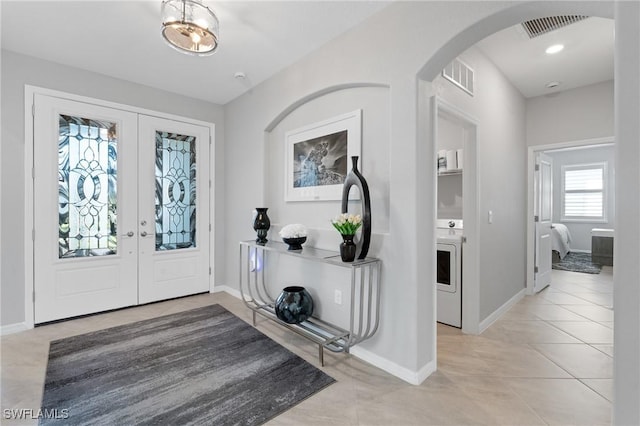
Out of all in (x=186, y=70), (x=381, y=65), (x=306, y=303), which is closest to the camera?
(x=381, y=65)

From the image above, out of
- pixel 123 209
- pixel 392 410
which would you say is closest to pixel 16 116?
pixel 123 209

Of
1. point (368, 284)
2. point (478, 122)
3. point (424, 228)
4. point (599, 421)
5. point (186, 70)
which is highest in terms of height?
point (186, 70)

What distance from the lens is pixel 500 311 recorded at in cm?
324

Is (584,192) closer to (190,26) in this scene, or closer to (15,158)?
(190,26)

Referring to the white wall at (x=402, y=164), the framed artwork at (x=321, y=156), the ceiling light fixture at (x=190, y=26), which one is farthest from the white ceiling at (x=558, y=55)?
the ceiling light fixture at (x=190, y=26)

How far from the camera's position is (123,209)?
11.1 feet

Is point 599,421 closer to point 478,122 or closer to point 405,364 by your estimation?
point 405,364

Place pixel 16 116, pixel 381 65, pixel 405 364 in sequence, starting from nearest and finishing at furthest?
pixel 405 364, pixel 381 65, pixel 16 116

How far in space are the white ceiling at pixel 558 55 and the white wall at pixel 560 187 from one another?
13.1ft

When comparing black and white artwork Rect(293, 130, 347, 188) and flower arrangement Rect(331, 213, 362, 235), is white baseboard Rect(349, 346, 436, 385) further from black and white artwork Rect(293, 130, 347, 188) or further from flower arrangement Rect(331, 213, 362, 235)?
black and white artwork Rect(293, 130, 347, 188)

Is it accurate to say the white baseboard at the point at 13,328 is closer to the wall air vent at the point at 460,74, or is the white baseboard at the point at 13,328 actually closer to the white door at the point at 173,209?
the white door at the point at 173,209

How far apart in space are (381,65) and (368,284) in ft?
5.58

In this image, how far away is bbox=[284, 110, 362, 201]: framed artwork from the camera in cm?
249

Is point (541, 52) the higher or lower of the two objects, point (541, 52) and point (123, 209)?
the higher
